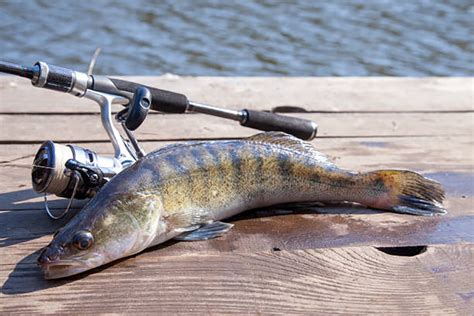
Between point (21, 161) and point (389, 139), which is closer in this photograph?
point (21, 161)

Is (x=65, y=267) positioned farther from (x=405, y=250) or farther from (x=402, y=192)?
(x=402, y=192)

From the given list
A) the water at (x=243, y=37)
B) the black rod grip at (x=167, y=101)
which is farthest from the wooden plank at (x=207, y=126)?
the water at (x=243, y=37)

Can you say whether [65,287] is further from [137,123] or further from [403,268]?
[403,268]

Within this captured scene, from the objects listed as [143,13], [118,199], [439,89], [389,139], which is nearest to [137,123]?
[118,199]

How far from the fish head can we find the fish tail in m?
0.85

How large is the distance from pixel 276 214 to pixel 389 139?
1.29 metres

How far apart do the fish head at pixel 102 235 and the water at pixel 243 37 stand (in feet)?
19.2

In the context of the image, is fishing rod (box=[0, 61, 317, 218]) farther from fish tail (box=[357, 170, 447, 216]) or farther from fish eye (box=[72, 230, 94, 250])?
fish tail (box=[357, 170, 447, 216])

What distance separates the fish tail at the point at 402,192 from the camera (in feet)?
10.6

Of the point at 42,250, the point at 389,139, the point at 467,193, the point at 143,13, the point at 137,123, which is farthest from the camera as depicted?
the point at 143,13

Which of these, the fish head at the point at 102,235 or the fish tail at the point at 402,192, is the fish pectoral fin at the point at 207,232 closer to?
the fish head at the point at 102,235

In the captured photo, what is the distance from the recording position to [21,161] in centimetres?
374

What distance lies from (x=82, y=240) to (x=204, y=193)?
0.50 metres

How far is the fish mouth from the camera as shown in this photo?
2629 mm
